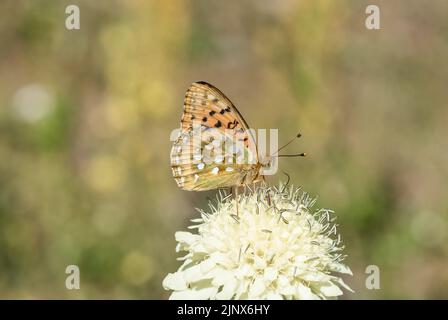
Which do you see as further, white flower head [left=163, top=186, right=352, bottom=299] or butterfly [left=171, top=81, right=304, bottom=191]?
butterfly [left=171, top=81, right=304, bottom=191]

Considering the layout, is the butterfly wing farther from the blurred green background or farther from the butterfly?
the blurred green background

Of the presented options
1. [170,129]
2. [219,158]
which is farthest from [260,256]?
[170,129]

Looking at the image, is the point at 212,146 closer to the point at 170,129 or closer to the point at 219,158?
the point at 219,158

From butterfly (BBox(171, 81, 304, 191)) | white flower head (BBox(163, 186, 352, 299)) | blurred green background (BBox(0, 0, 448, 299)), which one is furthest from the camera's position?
blurred green background (BBox(0, 0, 448, 299))

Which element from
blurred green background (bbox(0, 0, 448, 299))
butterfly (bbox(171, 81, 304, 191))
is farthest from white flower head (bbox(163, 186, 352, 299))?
blurred green background (bbox(0, 0, 448, 299))

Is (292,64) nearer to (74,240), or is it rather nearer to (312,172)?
(312,172)

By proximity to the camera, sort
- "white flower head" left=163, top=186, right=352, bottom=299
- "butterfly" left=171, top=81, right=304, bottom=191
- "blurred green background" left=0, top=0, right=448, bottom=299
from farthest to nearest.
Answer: "blurred green background" left=0, top=0, right=448, bottom=299
"butterfly" left=171, top=81, right=304, bottom=191
"white flower head" left=163, top=186, right=352, bottom=299

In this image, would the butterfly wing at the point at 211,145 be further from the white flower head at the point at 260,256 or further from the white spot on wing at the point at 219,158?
the white flower head at the point at 260,256
